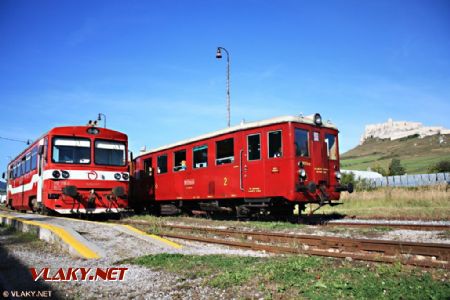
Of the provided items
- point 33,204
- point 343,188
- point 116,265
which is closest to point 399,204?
point 343,188

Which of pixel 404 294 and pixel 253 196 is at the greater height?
pixel 253 196

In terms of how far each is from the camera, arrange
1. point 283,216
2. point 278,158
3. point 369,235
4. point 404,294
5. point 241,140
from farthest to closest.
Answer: point 283,216 → point 241,140 → point 278,158 → point 369,235 → point 404,294

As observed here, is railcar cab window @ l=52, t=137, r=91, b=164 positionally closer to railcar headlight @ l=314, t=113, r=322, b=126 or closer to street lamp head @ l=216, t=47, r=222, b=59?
railcar headlight @ l=314, t=113, r=322, b=126

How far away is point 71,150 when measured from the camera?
1363 cm

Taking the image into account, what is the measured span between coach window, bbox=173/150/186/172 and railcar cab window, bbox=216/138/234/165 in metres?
2.41

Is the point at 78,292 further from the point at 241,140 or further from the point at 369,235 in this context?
the point at 241,140

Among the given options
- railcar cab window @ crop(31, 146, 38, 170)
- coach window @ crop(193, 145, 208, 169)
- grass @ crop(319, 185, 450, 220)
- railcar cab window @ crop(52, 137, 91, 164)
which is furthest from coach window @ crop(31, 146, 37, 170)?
grass @ crop(319, 185, 450, 220)

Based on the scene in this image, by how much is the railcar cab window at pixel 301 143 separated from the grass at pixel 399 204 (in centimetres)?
412

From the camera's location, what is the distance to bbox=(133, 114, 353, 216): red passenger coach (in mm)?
11328

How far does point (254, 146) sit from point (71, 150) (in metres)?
6.44

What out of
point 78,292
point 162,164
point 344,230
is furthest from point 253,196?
point 78,292

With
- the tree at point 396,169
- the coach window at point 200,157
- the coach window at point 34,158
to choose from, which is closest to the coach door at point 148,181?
the coach window at point 200,157

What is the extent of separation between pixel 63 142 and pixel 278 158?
7.49m

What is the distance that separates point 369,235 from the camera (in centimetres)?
906
